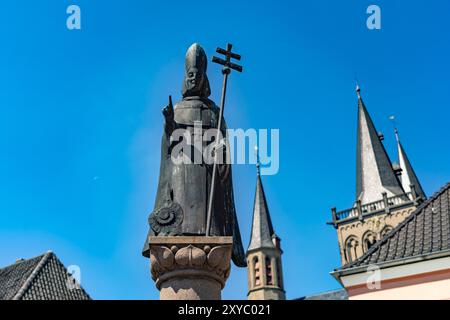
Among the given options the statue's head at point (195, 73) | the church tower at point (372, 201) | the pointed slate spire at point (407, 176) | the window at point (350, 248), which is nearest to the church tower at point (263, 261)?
the church tower at point (372, 201)

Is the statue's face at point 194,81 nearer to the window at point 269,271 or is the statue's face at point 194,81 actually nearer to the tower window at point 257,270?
the tower window at point 257,270

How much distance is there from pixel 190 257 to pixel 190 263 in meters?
0.06

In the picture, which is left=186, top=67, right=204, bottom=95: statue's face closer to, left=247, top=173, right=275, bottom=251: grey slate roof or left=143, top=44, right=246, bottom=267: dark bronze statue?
left=143, top=44, right=246, bottom=267: dark bronze statue

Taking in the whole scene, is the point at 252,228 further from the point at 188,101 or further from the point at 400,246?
the point at 188,101

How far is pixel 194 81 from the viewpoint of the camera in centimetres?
638

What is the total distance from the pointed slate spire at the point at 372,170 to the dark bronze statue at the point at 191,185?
165 feet

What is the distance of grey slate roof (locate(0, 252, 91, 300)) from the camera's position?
59.7 feet

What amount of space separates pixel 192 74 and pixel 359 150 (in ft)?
175

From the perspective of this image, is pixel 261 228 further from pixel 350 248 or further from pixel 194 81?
pixel 194 81

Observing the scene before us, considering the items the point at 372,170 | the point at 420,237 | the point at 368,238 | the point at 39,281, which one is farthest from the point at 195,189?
the point at 372,170

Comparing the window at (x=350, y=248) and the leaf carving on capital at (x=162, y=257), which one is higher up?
the window at (x=350, y=248)

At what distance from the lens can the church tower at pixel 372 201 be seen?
52.2m
